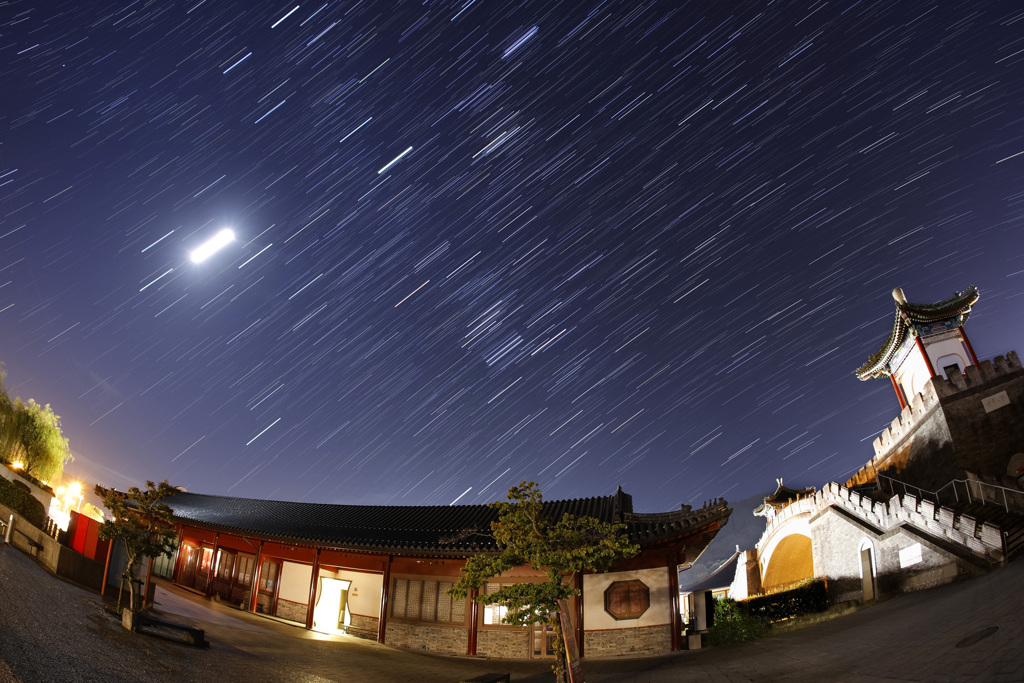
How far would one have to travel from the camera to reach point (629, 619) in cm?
1571

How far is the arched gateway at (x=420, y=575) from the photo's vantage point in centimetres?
1569

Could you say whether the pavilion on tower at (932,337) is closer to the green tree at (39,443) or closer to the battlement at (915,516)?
the battlement at (915,516)

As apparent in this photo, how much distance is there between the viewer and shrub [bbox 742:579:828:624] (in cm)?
2050

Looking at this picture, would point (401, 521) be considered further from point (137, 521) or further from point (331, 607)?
point (137, 521)

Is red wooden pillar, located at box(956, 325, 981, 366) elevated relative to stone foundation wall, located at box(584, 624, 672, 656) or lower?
elevated

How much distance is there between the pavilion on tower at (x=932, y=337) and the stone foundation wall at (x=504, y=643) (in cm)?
2496

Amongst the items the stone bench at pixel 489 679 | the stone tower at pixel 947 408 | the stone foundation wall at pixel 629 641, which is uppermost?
the stone tower at pixel 947 408

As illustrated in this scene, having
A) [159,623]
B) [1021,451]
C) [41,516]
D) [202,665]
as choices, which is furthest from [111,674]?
[1021,451]

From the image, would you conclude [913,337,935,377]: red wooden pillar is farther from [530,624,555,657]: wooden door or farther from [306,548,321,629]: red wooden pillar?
[306,548,321,629]: red wooden pillar

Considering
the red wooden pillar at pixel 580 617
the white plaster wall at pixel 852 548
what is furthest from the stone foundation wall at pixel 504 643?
the white plaster wall at pixel 852 548

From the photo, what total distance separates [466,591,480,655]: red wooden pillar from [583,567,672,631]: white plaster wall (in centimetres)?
353

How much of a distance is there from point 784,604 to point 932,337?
729 inches

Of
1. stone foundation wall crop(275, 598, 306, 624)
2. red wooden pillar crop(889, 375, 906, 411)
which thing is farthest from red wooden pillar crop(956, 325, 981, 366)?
stone foundation wall crop(275, 598, 306, 624)

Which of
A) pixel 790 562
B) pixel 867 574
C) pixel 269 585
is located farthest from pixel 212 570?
pixel 790 562
